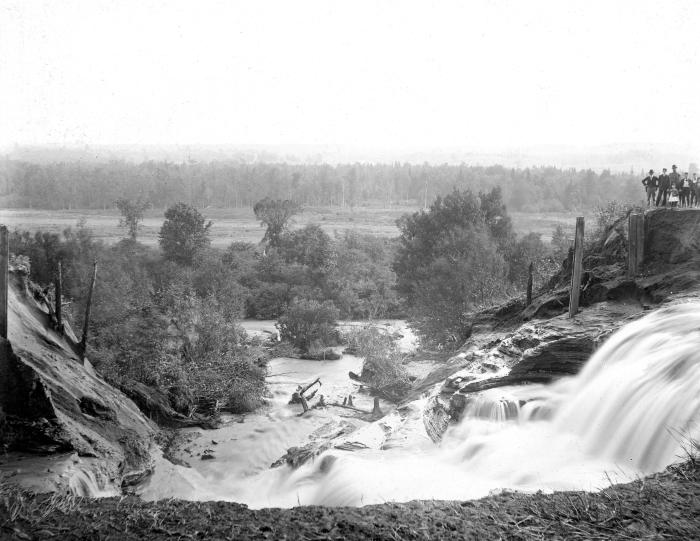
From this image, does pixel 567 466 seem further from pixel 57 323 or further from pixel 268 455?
pixel 57 323

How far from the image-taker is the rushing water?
35.5ft

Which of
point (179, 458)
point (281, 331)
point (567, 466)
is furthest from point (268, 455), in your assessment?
point (281, 331)

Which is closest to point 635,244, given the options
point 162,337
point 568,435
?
point 568,435

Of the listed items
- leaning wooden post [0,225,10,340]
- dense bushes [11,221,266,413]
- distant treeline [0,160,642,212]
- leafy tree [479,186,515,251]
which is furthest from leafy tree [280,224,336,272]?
leaning wooden post [0,225,10,340]

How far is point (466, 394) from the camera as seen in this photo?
1587 centimetres

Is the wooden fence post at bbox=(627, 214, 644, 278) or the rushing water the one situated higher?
the wooden fence post at bbox=(627, 214, 644, 278)

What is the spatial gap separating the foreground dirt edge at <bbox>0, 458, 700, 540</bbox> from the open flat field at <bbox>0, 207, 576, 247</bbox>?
5712cm

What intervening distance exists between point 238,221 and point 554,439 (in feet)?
292

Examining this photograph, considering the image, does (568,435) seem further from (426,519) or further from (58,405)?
(58,405)

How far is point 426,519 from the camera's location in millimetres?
7656

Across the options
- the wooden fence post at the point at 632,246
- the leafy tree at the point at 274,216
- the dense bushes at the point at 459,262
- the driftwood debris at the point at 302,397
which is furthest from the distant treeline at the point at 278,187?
the wooden fence post at the point at 632,246

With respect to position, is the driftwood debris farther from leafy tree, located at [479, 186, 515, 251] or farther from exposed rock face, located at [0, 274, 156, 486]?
leafy tree, located at [479, 186, 515, 251]

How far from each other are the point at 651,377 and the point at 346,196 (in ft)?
376

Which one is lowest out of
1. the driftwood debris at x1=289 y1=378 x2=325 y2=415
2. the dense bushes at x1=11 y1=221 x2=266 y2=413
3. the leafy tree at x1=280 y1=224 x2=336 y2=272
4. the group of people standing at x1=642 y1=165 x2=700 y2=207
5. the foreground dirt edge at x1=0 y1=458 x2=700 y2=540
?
the driftwood debris at x1=289 y1=378 x2=325 y2=415
